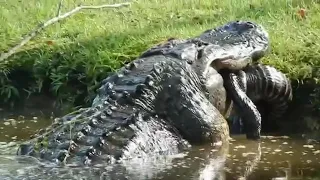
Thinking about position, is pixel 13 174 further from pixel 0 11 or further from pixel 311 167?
pixel 0 11

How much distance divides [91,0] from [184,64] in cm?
411

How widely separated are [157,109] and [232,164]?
67 cm

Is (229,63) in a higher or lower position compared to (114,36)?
lower

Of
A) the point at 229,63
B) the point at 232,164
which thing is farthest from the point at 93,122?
the point at 229,63

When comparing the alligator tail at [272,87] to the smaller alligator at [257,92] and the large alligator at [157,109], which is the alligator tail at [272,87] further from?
the large alligator at [157,109]

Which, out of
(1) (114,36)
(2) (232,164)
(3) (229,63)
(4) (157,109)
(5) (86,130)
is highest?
(1) (114,36)

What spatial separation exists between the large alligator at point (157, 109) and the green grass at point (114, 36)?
0.81 metres

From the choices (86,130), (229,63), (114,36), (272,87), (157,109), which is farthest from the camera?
(114,36)

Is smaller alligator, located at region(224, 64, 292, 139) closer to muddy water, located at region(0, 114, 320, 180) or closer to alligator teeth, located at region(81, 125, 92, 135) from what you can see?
muddy water, located at region(0, 114, 320, 180)

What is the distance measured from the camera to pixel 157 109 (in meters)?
5.25

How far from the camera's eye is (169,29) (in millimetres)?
7688

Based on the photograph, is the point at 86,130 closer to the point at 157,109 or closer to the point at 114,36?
the point at 157,109

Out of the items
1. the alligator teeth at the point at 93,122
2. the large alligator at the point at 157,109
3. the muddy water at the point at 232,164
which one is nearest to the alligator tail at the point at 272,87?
the large alligator at the point at 157,109

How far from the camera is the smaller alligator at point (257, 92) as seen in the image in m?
5.75
